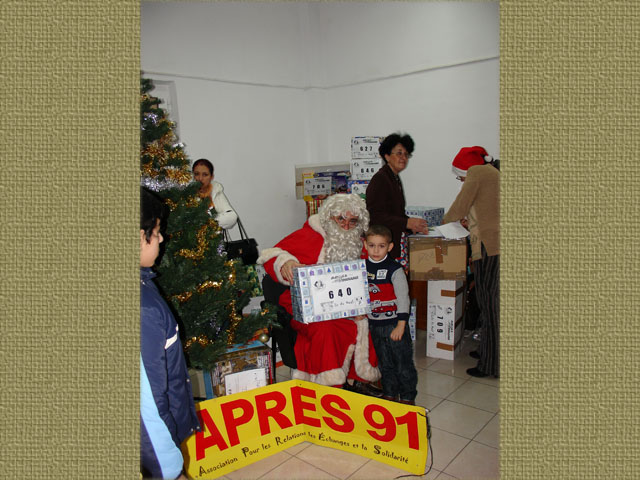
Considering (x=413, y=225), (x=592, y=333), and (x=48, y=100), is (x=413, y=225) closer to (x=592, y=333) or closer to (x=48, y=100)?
(x=592, y=333)

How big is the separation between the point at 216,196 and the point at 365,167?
7.28 feet

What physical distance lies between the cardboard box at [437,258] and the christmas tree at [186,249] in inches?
67.2

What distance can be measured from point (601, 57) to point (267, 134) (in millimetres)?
5948

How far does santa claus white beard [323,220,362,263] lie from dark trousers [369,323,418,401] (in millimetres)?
489

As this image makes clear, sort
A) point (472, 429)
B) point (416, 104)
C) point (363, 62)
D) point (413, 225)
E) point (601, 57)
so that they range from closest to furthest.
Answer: point (601, 57) < point (472, 429) < point (413, 225) < point (416, 104) < point (363, 62)

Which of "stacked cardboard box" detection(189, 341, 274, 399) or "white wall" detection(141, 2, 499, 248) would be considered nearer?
"stacked cardboard box" detection(189, 341, 274, 399)

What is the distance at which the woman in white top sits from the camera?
3.97m

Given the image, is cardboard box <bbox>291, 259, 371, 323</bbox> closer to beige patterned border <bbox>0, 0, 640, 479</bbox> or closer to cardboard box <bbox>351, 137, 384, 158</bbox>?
beige patterned border <bbox>0, 0, 640, 479</bbox>

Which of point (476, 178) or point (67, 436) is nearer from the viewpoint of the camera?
point (67, 436)

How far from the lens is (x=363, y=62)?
20.4 ft

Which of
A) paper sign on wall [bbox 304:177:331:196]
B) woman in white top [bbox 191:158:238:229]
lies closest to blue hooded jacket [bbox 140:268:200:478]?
woman in white top [bbox 191:158:238:229]

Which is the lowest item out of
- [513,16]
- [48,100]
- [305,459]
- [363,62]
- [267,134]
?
[305,459]

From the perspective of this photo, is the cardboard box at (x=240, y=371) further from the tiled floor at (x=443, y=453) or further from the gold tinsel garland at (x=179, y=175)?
the gold tinsel garland at (x=179, y=175)

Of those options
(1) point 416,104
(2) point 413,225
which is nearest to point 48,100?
(2) point 413,225
